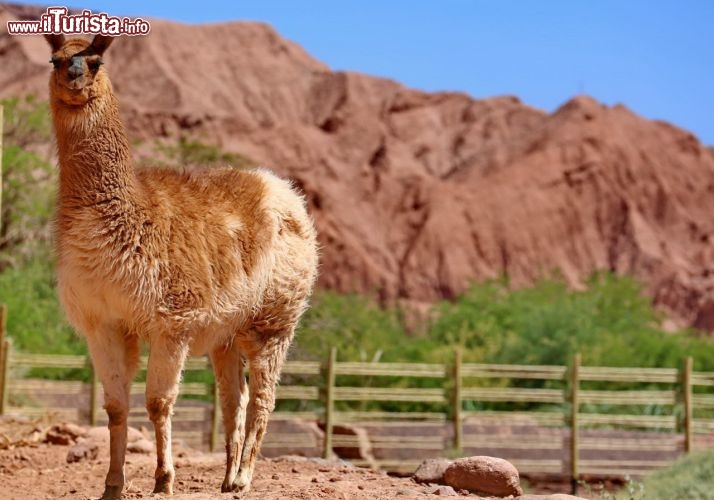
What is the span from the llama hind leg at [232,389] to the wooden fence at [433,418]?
8.17 metres

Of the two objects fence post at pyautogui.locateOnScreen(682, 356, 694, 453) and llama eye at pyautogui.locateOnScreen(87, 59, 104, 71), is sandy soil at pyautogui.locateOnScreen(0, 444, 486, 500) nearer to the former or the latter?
llama eye at pyautogui.locateOnScreen(87, 59, 104, 71)

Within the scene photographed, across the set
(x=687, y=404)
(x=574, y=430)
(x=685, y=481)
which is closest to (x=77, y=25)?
(x=685, y=481)

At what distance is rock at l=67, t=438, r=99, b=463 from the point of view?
9242 mm

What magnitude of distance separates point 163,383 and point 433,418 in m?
11.5

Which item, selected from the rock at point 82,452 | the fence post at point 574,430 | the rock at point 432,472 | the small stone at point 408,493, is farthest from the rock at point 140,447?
the fence post at point 574,430

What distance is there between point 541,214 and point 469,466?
140ft

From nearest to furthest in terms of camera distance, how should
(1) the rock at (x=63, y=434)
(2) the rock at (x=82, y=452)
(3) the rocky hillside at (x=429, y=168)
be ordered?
(2) the rock at (x=82, y=452) < (1) the rock at (x=63, y=434) < (3) the rocky hillside at (x=429, y=168)

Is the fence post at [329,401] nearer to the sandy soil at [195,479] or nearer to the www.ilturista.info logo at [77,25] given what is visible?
the sandy soil at [195,479]

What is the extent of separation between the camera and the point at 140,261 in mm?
6547

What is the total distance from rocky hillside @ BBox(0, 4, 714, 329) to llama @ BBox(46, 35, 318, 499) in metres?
36.7

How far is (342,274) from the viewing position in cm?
4481

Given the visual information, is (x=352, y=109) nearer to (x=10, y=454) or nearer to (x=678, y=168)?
(x=678, y=168)

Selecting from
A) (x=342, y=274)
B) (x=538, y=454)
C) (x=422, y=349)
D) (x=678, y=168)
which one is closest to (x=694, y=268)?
(x=678, y=168)

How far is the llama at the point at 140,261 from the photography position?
6531 millimetres
